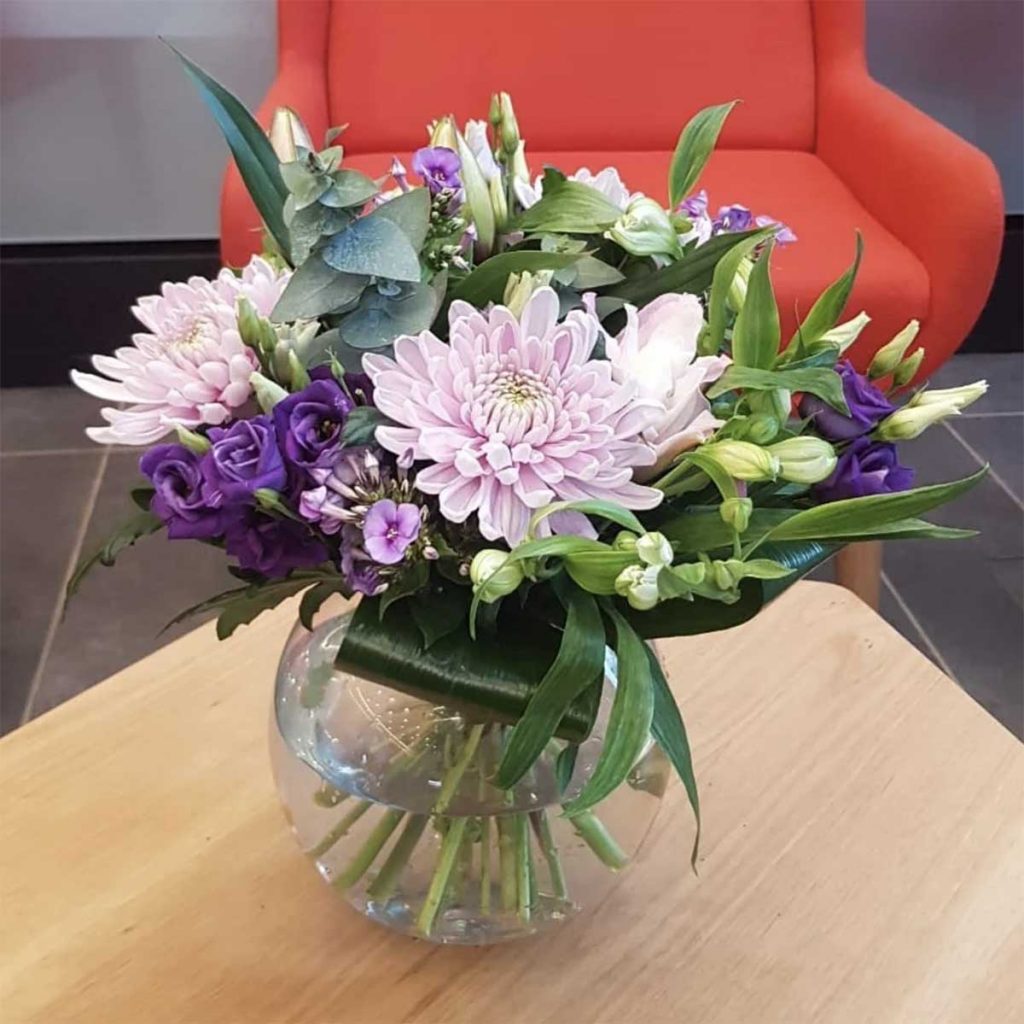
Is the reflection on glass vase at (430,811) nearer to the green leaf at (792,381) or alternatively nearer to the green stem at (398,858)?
the green stem at (398,858)

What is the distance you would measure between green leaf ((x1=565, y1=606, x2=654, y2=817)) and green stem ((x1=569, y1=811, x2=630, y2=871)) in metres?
0.18

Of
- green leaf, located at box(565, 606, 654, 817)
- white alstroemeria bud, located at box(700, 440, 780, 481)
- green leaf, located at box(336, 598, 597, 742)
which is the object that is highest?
white alstroemeria bud, located at box(700, 440, 780, 481)

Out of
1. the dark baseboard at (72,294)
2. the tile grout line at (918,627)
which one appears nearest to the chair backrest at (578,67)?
the dark baseboard at (72,294)

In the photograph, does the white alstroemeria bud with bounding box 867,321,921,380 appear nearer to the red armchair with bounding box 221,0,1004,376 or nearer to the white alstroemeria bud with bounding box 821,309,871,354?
the white alstroemeria bud with bounding box 821,309,871,354

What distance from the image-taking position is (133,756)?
829 millimetres

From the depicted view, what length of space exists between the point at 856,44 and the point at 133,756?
1.50 meters

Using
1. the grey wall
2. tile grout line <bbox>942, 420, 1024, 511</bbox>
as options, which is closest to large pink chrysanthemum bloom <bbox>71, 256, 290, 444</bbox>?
tile grout line <bbox>942, 420, 1024, 511</bbox>

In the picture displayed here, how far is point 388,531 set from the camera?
0.48 meters

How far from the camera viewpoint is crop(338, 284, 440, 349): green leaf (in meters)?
0.51

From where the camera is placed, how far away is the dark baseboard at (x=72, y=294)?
2170 millimetres

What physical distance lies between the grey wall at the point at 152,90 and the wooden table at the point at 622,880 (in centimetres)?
147

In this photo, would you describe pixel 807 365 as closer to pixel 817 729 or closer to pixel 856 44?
pixel 817 729

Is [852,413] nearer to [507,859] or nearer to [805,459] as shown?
[805,459]

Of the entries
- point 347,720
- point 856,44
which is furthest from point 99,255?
point 347,720
